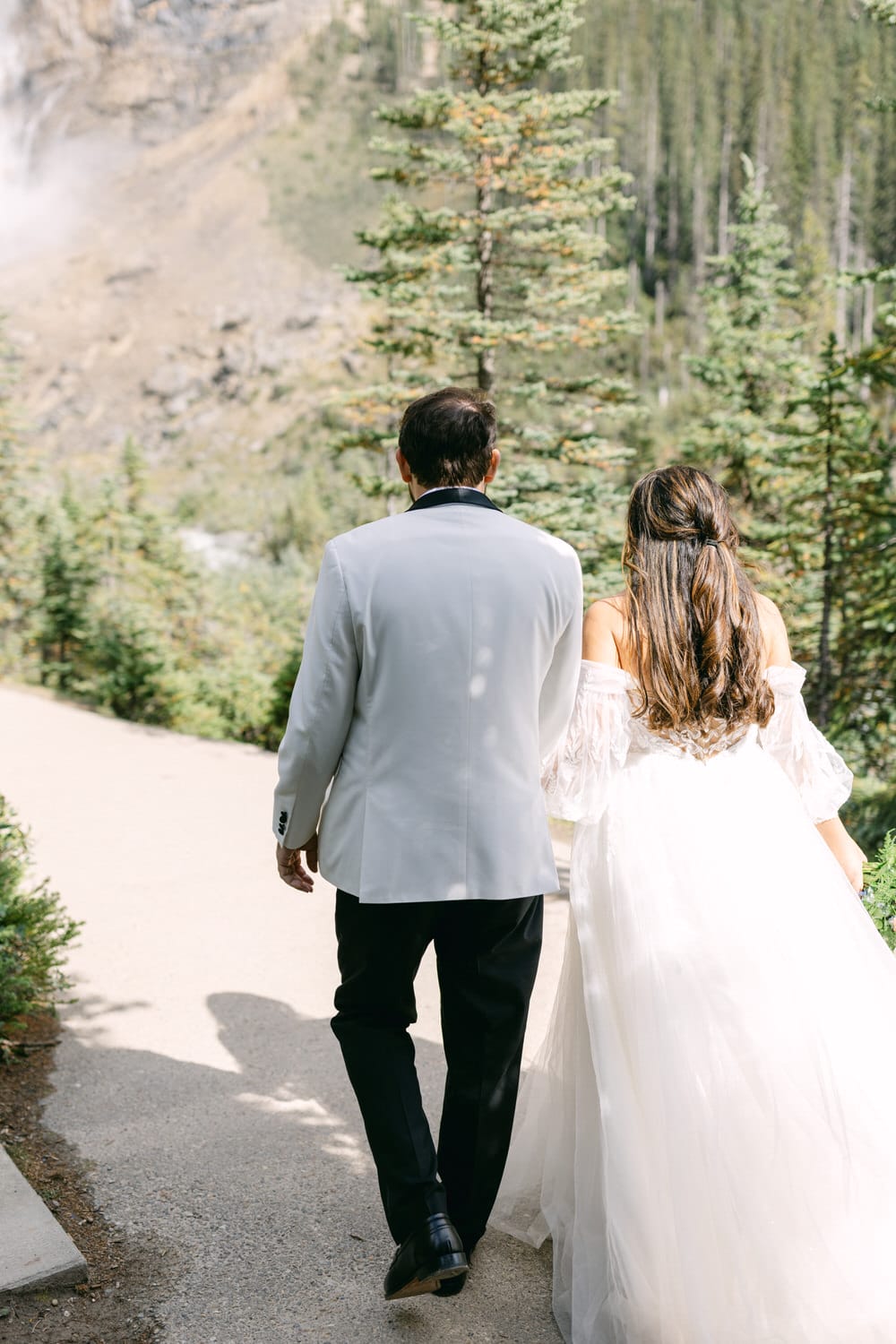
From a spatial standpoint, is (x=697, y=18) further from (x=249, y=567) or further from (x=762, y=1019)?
(x=762, y=1019)

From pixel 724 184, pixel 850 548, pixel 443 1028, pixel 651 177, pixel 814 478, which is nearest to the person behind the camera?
pixel 443 1028

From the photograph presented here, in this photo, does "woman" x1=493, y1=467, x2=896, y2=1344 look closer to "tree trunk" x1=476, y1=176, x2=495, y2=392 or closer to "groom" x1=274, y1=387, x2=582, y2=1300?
"groom" x1=274, y1=387, x2=582, y2=1300

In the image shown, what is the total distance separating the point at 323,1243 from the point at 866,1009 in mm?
1597

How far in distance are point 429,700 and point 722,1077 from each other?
101 centimetres

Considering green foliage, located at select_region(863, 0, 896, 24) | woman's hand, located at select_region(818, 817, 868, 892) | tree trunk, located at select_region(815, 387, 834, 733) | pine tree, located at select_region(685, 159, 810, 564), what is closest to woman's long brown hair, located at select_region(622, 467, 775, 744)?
woman's hand, located at select_region(818, 817, 868, 892)

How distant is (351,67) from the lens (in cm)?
8794

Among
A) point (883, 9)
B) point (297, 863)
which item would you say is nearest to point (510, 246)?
point (883, 9)

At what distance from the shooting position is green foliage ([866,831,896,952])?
130 inches

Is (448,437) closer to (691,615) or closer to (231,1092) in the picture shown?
(691,615)

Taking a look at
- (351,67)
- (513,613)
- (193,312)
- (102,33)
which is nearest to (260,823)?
(513,613)

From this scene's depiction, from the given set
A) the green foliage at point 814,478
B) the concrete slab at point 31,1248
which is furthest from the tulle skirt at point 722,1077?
the green foliage at point 814,478

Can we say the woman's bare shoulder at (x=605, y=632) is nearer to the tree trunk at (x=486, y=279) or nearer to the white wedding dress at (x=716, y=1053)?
the white wedding dress at (x=716, y=1053)

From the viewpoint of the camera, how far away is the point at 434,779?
2.47 metres

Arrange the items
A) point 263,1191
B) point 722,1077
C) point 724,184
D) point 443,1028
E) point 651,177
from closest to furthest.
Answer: point 722,1077 → point 443,1028 → point 263,1191 → point 724,184 → point 651,177
